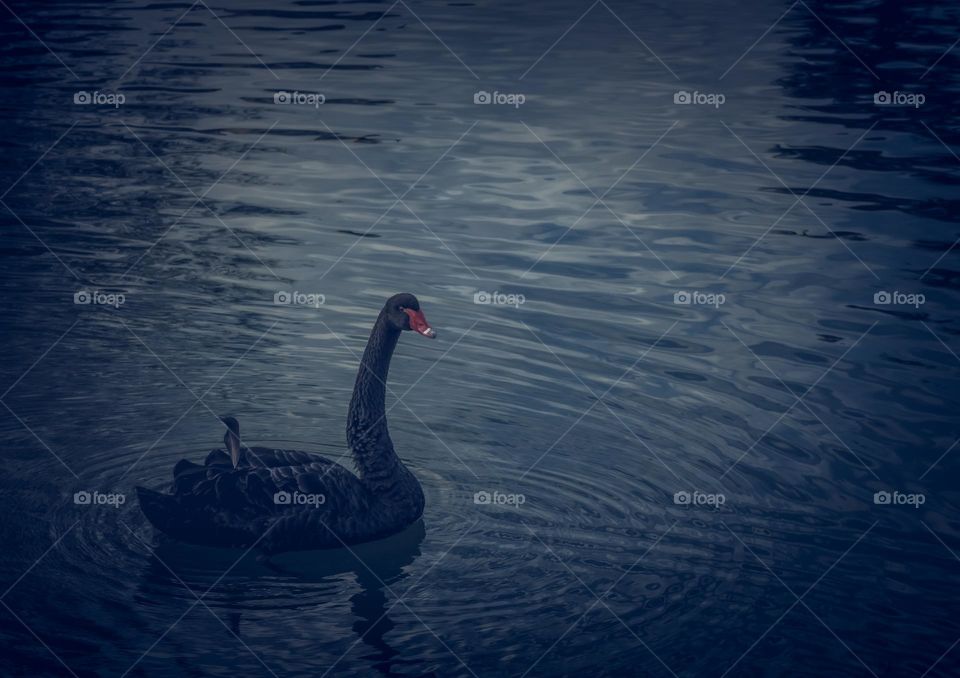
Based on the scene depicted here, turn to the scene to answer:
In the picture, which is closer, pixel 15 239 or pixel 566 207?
pixel 15 239

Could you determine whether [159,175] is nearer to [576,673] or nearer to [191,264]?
[191,264]

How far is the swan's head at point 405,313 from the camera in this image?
7535 mm

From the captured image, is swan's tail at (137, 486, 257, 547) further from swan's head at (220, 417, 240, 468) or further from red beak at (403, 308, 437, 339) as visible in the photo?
red beak at (403, 308, 437, 339)

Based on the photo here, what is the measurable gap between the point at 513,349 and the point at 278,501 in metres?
3.61

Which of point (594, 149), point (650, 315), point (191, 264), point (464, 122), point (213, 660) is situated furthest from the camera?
point (464, 122)

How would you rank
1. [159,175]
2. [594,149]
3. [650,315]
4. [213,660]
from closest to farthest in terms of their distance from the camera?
[213,660], [650,315], [159,175], [594,149]

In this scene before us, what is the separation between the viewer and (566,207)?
1350 centimetres

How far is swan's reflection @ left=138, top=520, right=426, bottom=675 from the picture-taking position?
20.5 feet

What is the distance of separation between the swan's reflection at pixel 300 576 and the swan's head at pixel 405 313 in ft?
3.88

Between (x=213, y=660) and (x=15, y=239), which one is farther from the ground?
(x=15, y=239)

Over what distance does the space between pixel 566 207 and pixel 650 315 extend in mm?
3013

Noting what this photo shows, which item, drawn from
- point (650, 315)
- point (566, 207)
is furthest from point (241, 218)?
point (650, 315)

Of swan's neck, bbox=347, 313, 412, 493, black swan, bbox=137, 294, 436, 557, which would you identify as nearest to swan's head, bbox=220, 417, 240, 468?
black swan, bbox=137, 294, 436, 557

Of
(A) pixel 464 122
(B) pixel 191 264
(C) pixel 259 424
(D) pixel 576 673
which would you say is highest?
(A) pixel 464 122
